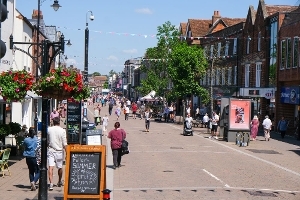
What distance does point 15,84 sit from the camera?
15.7 metres

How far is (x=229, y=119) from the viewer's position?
105 ft

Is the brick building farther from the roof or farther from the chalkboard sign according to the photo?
the chalkboard sign

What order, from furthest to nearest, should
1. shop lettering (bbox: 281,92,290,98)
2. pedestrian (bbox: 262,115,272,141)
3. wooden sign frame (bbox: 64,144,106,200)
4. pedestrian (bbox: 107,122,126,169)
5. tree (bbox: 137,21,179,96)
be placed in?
tree (bbox: 137,21,179,96) → shop lettering (bbox: 281,92,290,98) → pedestrian (bbox: 262,115,272,141) → pedestrian (bbox: 107,122,126,169) → wooden sign frame (bbox: 64,144,106,200)

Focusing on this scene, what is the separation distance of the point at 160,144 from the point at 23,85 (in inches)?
564

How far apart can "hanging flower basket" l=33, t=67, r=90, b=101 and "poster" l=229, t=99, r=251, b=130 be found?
64.7ft

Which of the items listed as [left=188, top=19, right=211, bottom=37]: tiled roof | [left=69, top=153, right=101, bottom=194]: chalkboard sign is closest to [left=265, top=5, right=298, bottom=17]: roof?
[left=188, top=19, right=211, bottom=37]: tiled roof

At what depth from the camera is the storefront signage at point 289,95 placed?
125 feet

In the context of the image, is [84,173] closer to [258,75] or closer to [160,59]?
[258,75]

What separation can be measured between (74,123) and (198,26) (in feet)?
152

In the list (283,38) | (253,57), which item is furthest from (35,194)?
(253,57)

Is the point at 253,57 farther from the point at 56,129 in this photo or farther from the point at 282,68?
the point at 56,129

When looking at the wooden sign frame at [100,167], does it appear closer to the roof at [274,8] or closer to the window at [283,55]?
the window at [283,55]

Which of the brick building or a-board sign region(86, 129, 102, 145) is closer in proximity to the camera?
a-board sign region(86, 129, 102, 145)

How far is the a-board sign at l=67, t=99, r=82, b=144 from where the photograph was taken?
24969 mm
